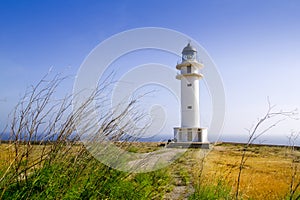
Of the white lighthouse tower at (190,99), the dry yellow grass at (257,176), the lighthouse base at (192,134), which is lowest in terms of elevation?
the dry yellow grass at (257,176)

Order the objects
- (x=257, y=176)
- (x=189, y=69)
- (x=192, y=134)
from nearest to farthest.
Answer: (x=257, y=176) → (x=192, y=134) → (x=189, y=69)

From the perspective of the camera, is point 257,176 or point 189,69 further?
point 189,69

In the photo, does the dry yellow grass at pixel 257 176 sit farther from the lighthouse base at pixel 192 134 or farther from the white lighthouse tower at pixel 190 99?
the white lighthouse tower at pixel 190 99

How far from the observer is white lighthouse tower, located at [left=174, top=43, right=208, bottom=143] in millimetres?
20688

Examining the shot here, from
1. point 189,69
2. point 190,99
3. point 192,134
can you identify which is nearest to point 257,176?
point 192,134

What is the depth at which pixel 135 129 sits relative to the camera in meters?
3.33

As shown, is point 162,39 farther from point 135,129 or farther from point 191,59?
point 191,59

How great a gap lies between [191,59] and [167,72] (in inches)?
639

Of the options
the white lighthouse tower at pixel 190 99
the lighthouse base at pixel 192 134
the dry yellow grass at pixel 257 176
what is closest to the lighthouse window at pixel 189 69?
the white lighthouse tower at pixel 190 99

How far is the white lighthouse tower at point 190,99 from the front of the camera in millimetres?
20688

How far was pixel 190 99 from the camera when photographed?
21.5 m

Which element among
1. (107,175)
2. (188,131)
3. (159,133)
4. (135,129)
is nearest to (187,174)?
(159,133)

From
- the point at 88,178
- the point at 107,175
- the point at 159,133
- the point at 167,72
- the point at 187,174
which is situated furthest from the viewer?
the point at 167,72

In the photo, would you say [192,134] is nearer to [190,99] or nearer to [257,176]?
[190,99]
